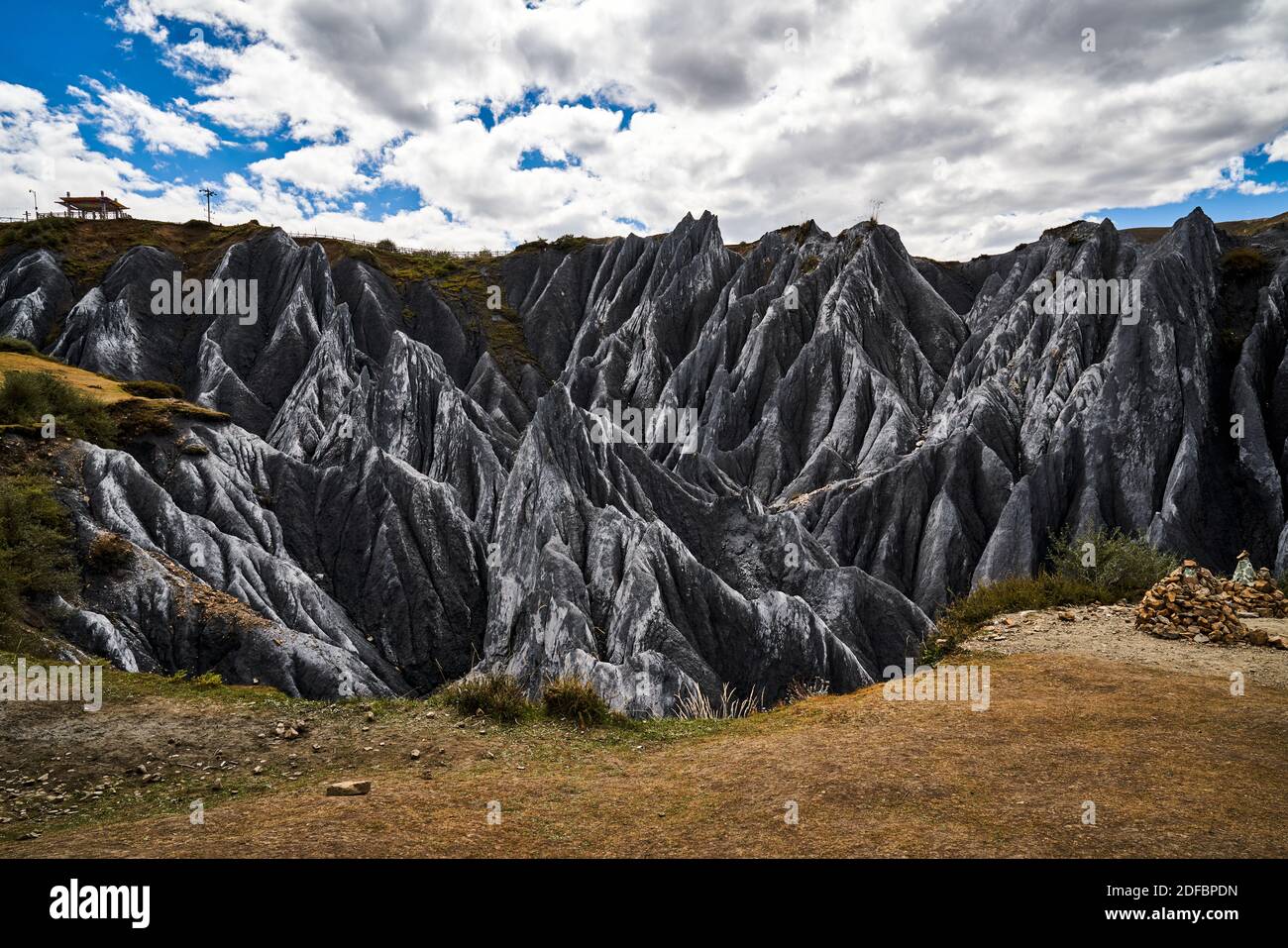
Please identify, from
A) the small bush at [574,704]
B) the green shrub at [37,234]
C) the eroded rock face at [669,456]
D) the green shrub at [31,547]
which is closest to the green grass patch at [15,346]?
the eroded rock face at [669,456]

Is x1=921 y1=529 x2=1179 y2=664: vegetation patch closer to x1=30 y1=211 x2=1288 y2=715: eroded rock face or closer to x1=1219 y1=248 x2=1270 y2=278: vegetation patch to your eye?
x1=30 y1=211 x2=1288 y2=715: eroded rock face

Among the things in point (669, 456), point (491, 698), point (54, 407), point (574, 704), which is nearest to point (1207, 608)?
point (574, 704)

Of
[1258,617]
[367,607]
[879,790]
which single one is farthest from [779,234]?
[879,790]

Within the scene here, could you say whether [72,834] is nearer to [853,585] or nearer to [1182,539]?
[853,585]

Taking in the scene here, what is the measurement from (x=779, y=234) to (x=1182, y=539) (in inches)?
1966

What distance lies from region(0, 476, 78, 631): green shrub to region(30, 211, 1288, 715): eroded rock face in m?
1.29

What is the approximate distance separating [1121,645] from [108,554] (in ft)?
97.4

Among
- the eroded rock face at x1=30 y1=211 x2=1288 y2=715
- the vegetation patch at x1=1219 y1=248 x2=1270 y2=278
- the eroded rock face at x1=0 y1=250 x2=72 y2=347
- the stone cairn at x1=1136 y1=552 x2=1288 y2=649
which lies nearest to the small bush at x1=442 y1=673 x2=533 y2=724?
the eroded rock face at x1=30 y1=211 x2=1288 y2=715

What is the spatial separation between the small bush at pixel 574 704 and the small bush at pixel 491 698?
0.37m

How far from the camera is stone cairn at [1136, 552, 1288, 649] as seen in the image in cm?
1317

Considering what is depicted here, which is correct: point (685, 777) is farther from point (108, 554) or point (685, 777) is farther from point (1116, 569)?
point (108, 554)

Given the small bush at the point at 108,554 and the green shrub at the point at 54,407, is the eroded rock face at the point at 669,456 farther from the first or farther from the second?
the green shrub at the point at 54,407

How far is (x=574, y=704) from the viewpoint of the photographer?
11.1 m
